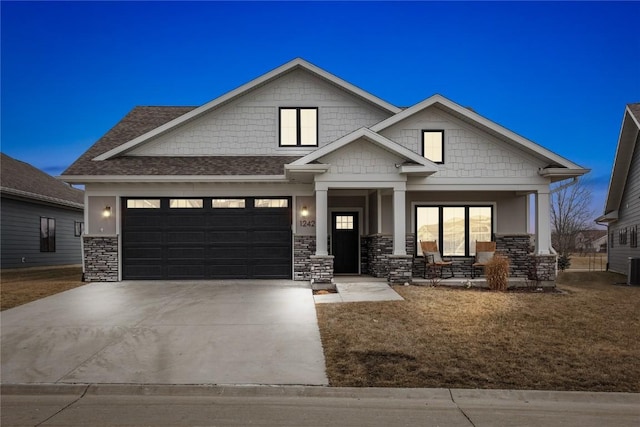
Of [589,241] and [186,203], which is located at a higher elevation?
[186,203]

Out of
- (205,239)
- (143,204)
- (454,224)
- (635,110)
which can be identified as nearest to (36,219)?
(143,204)

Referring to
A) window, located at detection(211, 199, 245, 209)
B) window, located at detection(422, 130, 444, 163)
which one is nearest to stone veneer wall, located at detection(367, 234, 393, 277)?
window, located at detection(422, 130, 444, 163)

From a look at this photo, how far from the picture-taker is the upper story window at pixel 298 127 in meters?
16.8

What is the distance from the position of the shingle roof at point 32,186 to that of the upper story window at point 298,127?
12420mm

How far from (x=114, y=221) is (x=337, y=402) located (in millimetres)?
11955

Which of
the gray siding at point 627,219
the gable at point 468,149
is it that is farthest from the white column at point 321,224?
the gray siding at point 627,219

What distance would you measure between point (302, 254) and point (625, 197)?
54.4 ft

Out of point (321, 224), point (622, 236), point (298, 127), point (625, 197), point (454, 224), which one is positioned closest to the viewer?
point (321, 224)

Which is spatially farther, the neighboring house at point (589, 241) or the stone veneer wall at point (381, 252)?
the neighboring house at point (589, 241)

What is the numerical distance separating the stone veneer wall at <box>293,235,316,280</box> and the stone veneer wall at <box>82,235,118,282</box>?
5.62 m

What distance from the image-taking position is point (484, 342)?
8047 mm

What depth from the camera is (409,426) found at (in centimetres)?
497

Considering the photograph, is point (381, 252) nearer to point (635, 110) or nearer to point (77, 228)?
point (635, 110)

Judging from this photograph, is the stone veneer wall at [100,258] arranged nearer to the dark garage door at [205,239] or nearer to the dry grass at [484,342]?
the dark garage door at [205,239]
